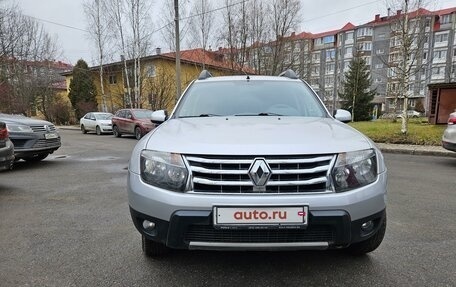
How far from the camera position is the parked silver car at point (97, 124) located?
20.7 meters

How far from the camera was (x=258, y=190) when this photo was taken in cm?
216

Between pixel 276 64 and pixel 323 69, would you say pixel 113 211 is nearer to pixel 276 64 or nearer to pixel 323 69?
pixel 276 64

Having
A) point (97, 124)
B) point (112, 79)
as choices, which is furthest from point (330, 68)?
point (97, 124)

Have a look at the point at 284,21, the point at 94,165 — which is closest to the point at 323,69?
the point at 284,21

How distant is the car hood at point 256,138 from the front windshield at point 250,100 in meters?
0.53

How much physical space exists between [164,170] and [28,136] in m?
6.76

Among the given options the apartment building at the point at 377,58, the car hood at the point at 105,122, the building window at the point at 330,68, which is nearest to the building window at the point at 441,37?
the apartment building at the point at 377,58

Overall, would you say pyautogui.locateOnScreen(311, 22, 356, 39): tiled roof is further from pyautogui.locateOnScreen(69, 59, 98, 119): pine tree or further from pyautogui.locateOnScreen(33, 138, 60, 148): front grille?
pyautogui.locateOnScreen(33, 138, 60, 148): front grille

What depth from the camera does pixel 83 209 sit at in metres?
4.46

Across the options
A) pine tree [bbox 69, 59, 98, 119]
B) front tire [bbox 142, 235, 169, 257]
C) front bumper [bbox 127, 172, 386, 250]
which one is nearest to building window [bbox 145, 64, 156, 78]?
pine tree [bbox 69, 59, 98, 119]

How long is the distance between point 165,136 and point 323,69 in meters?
72.7

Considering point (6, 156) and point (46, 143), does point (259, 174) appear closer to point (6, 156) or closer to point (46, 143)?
point (6, 156)

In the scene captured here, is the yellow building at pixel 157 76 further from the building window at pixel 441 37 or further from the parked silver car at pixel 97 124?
the building window at pixel 441 37

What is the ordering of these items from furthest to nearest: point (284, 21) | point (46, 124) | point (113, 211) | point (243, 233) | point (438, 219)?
point (284, 21), point (46, 124), point (113, 211), point (438, 219), point (243, 233)
